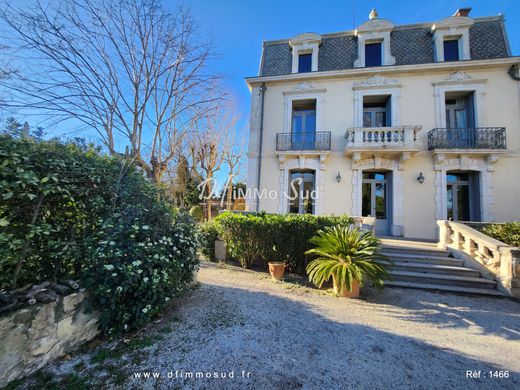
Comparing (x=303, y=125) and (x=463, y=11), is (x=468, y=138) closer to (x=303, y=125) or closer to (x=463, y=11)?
(x=463, y=11)

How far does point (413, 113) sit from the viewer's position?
325 inches

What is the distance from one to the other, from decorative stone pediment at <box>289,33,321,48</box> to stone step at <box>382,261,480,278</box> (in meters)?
9.60

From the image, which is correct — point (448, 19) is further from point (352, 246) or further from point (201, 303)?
point (201, 303)

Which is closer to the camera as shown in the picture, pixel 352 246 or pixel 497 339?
pixel 497 339

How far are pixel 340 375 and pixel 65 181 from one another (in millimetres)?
3406

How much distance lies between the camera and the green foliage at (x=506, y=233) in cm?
472

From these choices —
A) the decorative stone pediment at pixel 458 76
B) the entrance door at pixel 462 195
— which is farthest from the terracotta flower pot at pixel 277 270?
the decorative stone pediment at pixel 458 76

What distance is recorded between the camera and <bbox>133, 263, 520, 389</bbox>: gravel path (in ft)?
6.20

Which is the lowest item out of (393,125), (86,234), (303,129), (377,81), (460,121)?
(86,234)

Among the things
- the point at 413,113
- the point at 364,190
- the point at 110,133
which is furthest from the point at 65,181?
the point at 413,113

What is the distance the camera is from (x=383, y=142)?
7902mm

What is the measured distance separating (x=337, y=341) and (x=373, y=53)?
10842 millimetres

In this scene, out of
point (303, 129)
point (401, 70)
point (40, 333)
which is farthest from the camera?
point (303, 129)

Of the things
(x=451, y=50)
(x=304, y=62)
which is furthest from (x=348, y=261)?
(x=451, y=50)
